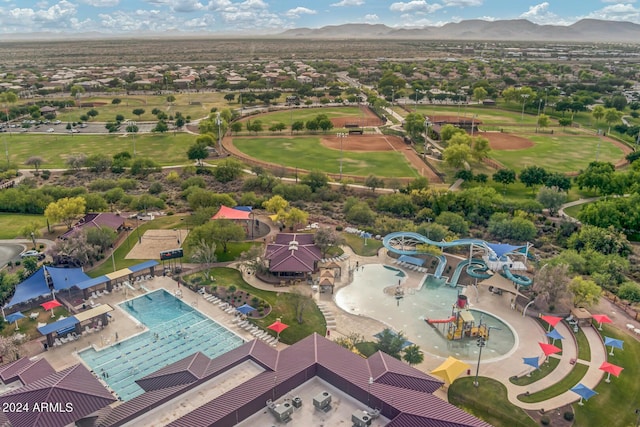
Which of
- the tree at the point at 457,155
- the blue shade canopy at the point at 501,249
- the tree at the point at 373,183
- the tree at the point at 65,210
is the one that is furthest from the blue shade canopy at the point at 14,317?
the tree at the point at 457,155

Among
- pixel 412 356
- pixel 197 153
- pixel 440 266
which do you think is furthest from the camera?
pixel 197 153

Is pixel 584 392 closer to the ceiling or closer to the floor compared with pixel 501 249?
closer to the floor

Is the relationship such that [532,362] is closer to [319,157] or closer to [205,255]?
[205,255]

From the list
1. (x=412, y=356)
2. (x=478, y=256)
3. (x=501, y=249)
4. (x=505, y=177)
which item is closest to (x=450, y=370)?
(x=412, y=356)

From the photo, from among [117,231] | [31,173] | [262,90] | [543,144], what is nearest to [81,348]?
[117,231]

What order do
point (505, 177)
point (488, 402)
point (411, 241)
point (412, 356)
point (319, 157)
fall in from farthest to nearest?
point (319, 157) < point (505, 177) < point (411, 241) < point (412, 356) < point (488, 402)

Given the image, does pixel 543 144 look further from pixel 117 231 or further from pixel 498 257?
pixel 117 231

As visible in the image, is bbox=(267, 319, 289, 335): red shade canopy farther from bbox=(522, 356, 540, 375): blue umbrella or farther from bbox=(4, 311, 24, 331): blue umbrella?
bbox=(4, 311, 24, 331): blue umbrella
